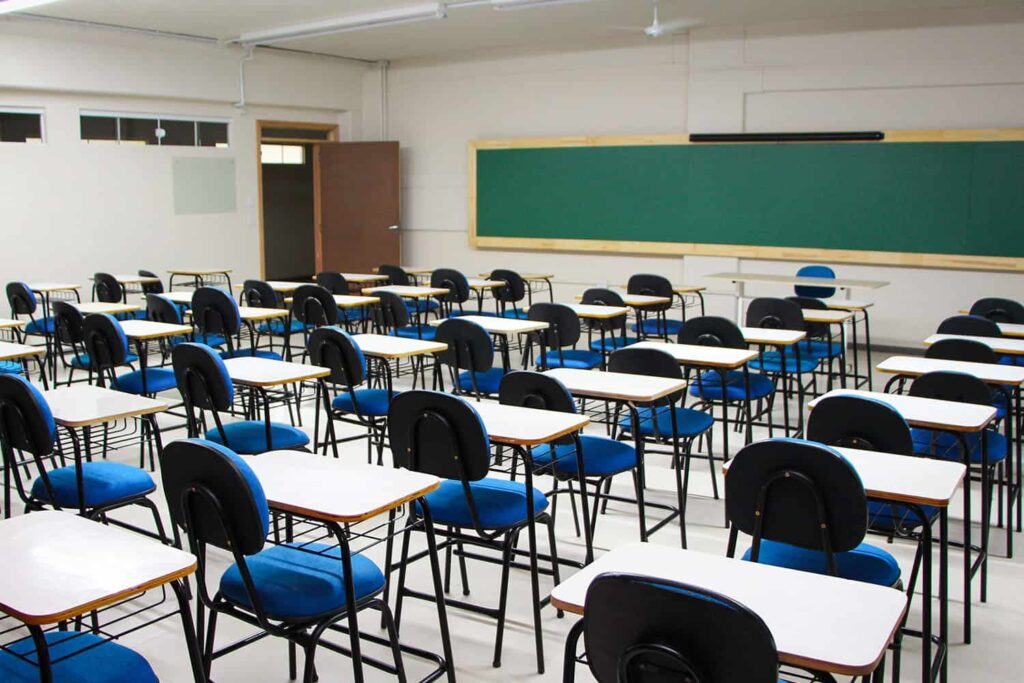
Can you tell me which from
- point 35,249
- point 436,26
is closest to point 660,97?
point 436,26

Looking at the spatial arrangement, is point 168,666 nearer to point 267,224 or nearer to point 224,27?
point 224,27

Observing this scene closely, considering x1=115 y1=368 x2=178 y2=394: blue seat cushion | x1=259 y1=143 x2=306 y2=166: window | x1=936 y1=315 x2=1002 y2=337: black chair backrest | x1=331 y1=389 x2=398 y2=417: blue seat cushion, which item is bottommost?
x1=331 y1=389 x2=398 y2=417: blue seat cushion

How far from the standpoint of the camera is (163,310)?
6.57 m

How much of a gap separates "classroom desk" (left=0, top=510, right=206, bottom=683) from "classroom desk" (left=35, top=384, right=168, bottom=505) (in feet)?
3.27

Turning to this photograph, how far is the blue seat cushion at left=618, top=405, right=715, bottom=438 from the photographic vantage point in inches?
167

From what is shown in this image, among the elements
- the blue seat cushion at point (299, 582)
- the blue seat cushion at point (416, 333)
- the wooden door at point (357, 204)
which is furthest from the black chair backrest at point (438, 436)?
the wooden door at point (357, 204)

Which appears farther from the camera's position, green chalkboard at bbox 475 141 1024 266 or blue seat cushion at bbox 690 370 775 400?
green chalkboard at bbox 475 141 1024 266

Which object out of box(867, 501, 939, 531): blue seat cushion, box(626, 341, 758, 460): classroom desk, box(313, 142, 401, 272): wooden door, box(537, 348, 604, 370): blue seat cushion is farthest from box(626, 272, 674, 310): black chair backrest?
box(313, 142, 401, 272): wooden door

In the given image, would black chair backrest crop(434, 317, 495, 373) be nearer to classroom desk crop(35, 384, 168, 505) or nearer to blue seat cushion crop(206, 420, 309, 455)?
blue seat cushion crop(206, 420, 309, 455)

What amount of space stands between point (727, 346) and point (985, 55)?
5.39 m

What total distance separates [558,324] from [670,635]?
458cm

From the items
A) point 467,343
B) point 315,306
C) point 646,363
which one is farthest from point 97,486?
point 315,306

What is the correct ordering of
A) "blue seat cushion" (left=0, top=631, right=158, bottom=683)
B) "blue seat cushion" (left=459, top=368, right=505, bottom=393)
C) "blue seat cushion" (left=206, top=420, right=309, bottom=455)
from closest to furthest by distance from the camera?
"blue seat cushion" (left=0, top=631, right=158, bottom=683) → "blue seat cushion" (left=206, top=420, right=309, bottom=455) → "blue seat cushion" (left=459, top=368, right=505, bottom=393)

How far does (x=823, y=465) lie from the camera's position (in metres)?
2.36
